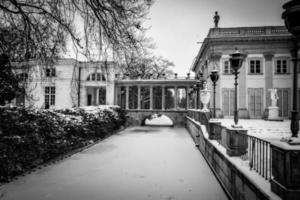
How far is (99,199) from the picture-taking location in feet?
13.8

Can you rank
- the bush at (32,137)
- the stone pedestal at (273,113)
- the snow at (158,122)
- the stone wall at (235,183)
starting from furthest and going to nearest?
1. the snow at (158,122)
2. the stone pedestal at (273,113)
3. the bush at (32,137)
4. the stone wall at (235,183)

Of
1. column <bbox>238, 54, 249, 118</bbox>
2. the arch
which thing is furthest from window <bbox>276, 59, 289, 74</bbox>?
the arch

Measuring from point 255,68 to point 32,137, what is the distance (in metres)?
19.0

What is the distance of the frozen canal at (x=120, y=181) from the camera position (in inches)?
175

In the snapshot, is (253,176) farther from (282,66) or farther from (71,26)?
(282,66)

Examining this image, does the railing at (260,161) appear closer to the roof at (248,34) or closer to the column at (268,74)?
the roof at (248,34)

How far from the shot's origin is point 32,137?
20.8 ft

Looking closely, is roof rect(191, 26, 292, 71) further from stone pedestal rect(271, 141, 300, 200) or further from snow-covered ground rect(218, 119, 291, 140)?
stone pedestal rect(271, 141, 300, 200)

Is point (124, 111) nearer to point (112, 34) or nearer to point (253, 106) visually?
point (253, 106)

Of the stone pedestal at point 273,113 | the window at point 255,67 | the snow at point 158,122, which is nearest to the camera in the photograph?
the stone pedestal at point 273,113

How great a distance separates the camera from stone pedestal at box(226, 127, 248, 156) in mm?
4453

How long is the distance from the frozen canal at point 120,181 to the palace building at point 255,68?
40.3ft

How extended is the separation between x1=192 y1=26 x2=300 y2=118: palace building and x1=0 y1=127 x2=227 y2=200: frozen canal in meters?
12.3

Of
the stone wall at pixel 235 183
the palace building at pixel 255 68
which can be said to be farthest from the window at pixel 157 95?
the stone wall at pixel 235 183
